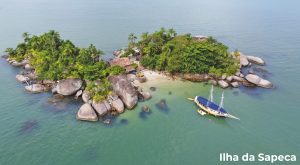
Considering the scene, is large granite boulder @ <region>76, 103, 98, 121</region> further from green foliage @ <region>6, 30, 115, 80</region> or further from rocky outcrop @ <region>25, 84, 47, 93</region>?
rocky outcrop @ <region>25, 84, 47, 93</region>

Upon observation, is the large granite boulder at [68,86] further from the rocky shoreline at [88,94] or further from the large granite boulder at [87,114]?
the large granite boulder at [87,114]

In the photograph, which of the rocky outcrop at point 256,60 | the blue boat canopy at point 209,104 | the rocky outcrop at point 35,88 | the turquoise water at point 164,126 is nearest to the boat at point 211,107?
the blue boat canopy at point 209,104

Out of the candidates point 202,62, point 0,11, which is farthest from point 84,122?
point 0,11

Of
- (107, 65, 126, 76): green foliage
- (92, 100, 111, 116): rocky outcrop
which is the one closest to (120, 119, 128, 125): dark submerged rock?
(92, 100, 111, 116): rocky outcrop

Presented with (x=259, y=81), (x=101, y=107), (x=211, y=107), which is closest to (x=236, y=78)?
(x=259, y=81)

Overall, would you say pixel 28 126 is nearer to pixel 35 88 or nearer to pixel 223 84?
pixel 35 88

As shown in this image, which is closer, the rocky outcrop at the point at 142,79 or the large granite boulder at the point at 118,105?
the large granite boulder at the point at 118,105

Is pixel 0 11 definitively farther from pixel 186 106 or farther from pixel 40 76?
pixel 186 106
